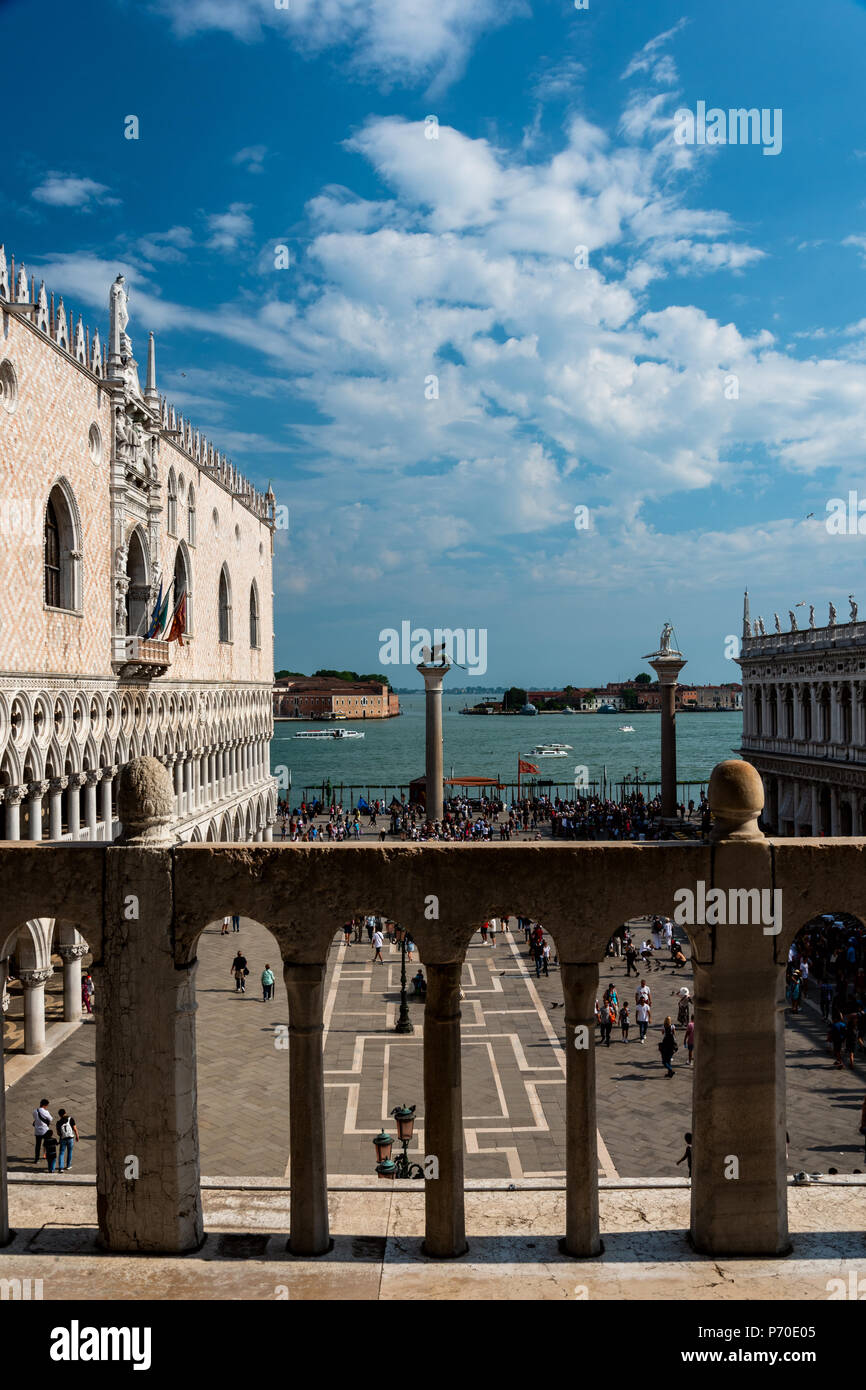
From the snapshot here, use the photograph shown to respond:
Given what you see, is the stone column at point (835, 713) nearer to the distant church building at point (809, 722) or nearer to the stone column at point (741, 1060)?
the distant church building at point (809, 722)

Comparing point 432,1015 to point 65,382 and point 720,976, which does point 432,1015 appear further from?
point 65,382

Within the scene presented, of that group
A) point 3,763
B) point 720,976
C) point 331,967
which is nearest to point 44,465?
point 3,763

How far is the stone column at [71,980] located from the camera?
739 inches

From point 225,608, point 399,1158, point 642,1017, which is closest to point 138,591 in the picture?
point 225,608

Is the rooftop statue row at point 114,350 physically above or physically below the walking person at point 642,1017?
above

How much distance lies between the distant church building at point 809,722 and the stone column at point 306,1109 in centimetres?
2828

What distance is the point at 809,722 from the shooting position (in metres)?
38.4

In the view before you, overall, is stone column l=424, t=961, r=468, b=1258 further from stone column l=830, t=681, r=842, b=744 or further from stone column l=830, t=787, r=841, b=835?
stone column l=830, t=681, r=842, b=744

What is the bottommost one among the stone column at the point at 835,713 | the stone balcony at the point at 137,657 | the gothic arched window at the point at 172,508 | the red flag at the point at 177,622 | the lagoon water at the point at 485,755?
the lagoon water at the point at 485,755

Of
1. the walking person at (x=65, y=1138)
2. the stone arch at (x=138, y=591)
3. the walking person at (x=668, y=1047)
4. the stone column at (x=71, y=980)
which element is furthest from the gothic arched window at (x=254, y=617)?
the walking person at (x=65, y=1138)

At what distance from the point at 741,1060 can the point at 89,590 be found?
55.9 ft

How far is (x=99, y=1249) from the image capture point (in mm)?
7672

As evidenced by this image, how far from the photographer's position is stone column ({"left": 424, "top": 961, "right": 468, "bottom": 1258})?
7.50 metres

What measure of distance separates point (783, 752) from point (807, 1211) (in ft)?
112
